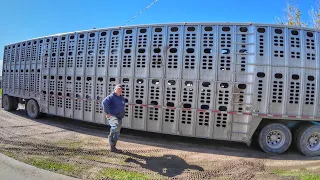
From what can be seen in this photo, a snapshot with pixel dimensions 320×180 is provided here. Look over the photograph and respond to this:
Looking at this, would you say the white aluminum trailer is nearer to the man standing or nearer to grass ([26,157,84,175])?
the man standing

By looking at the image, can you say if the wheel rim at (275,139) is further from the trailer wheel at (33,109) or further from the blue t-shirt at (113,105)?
the trailer wheel at (33,109)

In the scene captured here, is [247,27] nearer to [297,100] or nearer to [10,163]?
[297,100]

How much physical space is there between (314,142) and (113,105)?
5752 millimetres

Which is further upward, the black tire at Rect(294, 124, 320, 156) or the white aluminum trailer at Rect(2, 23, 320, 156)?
the white aluminum trailer at Rect(2, 23, 320, 156)

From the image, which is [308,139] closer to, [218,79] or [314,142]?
[314,142]

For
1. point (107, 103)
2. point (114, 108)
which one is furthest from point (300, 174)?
Answer: point (107, 103)

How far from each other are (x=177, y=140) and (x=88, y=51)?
437 cm

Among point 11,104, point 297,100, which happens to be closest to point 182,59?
point 297,100

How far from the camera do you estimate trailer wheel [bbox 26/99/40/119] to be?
9.66m

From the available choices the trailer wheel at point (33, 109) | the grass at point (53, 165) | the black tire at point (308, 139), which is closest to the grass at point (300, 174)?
the black tire at point (308, 139)

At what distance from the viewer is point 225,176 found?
4.70 meters

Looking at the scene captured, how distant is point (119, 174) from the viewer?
4.50 m

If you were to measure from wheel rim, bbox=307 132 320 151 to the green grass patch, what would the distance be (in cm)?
486

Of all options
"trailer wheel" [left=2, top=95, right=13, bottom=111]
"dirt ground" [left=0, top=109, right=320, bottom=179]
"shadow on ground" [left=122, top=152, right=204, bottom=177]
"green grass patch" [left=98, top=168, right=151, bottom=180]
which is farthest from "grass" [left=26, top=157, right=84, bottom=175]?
"trailer wheel" [left=2, top=95, right=13, bottom=111]
